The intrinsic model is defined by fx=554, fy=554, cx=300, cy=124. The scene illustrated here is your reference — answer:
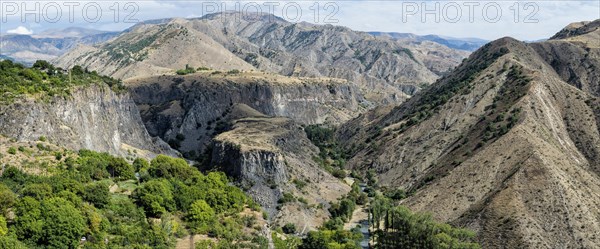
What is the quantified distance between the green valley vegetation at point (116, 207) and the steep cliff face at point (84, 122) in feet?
22.7

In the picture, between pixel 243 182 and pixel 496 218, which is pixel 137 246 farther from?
pixel 496 218

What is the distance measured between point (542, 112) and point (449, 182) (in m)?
27.6

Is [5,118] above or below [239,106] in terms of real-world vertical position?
above

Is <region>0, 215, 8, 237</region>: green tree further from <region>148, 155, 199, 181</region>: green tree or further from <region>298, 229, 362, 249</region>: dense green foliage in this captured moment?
<region>298, 229, 362, 249</region>: dense green foliage

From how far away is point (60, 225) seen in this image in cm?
5784

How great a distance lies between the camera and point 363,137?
165250 mm

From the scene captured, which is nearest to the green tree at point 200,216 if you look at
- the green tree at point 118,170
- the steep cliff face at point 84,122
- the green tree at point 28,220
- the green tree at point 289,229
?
the green tree at point 118,170

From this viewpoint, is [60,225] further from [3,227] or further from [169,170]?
[169,170]

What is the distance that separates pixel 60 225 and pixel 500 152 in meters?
74.8

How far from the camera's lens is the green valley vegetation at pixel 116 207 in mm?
58219

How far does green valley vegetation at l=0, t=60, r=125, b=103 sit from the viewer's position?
8251 cm

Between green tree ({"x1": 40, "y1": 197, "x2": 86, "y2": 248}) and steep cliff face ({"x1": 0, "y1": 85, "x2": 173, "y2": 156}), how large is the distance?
2402 centimetres

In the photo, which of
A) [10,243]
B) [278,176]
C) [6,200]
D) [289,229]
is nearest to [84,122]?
[278,176]

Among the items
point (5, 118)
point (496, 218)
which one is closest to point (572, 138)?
point (496, 218)
